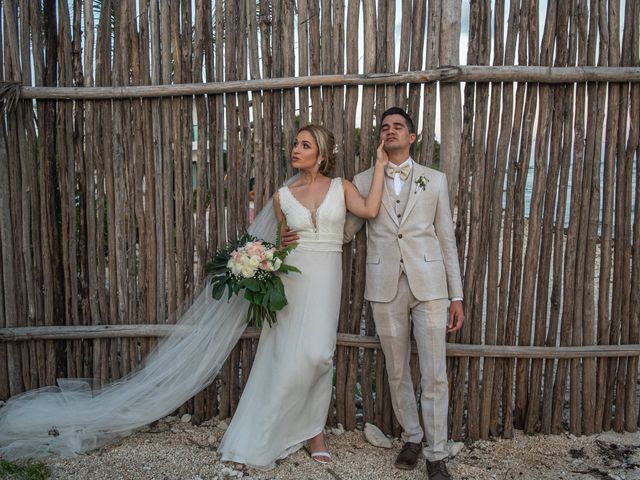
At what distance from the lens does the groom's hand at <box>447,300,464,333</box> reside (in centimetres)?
410

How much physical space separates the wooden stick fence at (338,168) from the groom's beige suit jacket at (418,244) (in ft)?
1.25

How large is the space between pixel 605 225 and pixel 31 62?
15.4ft

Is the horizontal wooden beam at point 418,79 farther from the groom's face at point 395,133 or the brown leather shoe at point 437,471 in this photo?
the brown leather shoe at point 437,471

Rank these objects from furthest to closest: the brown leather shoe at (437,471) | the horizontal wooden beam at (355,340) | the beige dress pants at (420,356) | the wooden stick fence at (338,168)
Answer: the horizontal wooden beam at (355,340) < the wooden stick fence at (338,168) < the beige dress pants at (420,356) < the brown leather shoe at (437,471)

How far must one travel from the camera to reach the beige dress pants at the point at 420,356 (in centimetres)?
400

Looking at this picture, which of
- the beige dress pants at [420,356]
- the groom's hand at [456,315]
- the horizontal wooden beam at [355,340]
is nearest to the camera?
the beige dress pants at [420,356]

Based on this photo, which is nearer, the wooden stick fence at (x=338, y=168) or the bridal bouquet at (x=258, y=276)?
the bridal bouquet at (x=258, y=276)

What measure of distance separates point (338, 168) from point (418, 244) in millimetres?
932

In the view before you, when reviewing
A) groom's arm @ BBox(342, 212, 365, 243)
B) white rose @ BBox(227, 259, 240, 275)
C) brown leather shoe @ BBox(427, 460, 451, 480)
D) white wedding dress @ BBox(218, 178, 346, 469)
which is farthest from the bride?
brown leather shoe @ BBox(427, 460, 451, 480)

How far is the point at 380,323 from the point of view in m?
4.16

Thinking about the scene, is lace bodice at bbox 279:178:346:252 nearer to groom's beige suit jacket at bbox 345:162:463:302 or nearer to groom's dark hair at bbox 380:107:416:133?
groom's beige suit jacket at bbox 345:162:463:302

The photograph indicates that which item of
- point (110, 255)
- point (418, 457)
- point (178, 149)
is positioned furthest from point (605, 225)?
point (110, 255)

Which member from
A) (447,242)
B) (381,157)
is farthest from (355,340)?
(381,157)

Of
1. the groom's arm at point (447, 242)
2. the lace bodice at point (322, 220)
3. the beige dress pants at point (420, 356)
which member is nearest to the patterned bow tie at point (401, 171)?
the groom's arm at point (447, 242)
